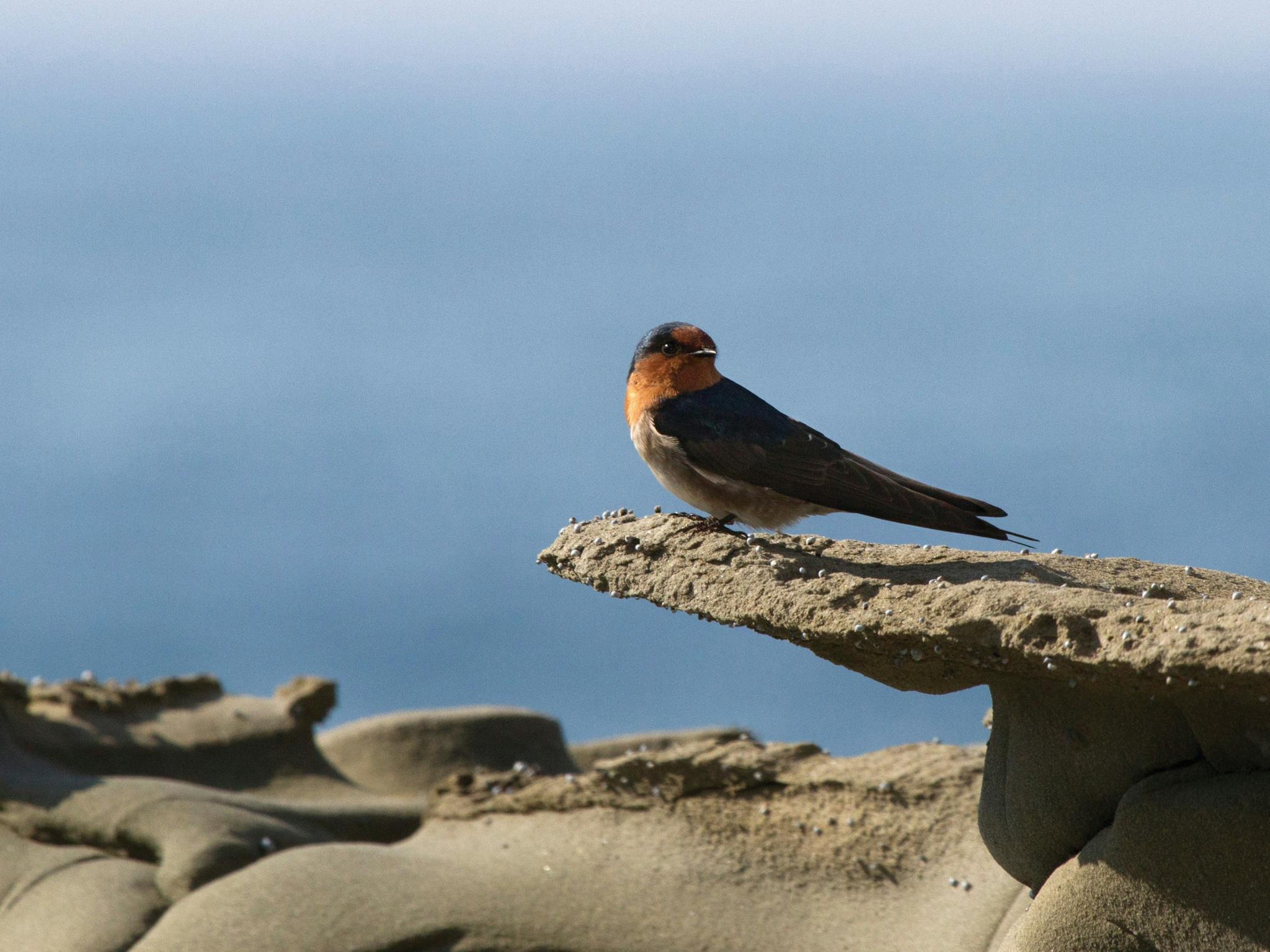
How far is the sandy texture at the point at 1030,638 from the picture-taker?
323cm

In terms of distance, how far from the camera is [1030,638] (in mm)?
3344

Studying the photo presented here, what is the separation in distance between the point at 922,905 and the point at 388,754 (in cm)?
501

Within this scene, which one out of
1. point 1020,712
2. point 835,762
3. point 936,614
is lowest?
point 835,762

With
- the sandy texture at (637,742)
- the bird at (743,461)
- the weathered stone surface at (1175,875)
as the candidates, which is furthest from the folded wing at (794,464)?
the sandy texture at (637,742)

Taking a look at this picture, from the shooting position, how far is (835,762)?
654 cm

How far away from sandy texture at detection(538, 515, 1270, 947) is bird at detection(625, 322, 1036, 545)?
0.13m

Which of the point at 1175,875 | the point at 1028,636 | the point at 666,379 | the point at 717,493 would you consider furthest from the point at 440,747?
the point at 1028,636

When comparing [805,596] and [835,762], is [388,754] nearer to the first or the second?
[835,762]

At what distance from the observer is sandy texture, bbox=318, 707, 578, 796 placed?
955 cm

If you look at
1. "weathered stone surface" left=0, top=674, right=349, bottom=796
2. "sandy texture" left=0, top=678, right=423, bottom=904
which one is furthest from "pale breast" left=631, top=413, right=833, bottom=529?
"weathered stone surface" left=0, top=674, right=349, bottom=796

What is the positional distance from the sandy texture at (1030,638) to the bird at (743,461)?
13cm

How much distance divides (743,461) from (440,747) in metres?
5.76

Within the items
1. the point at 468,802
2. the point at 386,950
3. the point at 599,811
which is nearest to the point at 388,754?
the point at 468,802

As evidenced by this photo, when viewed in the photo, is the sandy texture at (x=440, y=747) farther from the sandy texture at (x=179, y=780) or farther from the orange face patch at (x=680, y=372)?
the orange face patch at (x=680, y=372)
